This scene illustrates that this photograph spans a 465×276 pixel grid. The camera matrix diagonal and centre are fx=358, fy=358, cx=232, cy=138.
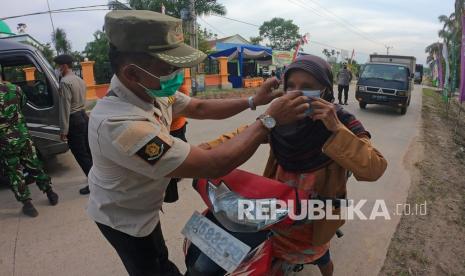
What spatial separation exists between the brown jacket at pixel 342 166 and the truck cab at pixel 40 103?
399 centimetres

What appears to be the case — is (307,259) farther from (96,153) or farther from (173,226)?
(173,226)

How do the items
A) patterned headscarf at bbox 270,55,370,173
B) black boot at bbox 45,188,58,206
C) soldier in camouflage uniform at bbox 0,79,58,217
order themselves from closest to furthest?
1. patterned headscarf at bbox 270,55,370,173
2. soldier in camouflage uniform at bbox 0,79,58,217
3. black boot at bbox 45,188,58,206

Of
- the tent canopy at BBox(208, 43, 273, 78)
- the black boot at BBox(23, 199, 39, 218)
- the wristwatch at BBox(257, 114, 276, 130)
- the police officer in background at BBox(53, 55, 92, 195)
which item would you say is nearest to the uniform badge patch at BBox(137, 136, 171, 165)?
the wristwatch at BBox(257, 114, 276, 130)

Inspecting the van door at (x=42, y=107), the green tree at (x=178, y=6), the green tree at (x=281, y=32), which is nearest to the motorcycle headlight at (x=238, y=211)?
the van door at (x=42, y=107)

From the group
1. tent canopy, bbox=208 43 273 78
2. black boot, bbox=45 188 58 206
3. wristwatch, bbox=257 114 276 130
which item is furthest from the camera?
tent canopy, bbox=208 43 273 78

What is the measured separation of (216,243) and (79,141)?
351cm

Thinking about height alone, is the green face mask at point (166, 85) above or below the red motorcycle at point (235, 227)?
above

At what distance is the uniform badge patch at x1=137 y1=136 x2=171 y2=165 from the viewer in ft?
4.52

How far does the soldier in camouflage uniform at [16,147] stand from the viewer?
12.2ft

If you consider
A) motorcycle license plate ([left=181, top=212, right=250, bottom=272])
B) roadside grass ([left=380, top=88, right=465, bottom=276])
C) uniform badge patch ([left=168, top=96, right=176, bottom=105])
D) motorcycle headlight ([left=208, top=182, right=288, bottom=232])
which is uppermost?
uniform badge patch ([left=168, top=96, right=176, bottom=105])

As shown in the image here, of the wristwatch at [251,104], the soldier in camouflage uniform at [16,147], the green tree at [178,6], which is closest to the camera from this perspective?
the wristwatch at [251,104]

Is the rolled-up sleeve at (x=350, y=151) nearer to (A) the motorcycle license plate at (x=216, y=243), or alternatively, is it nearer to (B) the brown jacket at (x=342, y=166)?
(B) the brown jacket at (x=342, y=166)

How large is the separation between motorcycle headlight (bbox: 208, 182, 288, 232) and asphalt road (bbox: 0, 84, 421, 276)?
56.1 inches

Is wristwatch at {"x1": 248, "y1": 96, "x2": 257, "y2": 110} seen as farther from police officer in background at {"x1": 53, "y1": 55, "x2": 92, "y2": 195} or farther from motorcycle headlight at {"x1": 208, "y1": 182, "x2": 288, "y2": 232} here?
police officer in background at {"x1": 53, "y1": 55, "x2": 92, "y2": 195}
